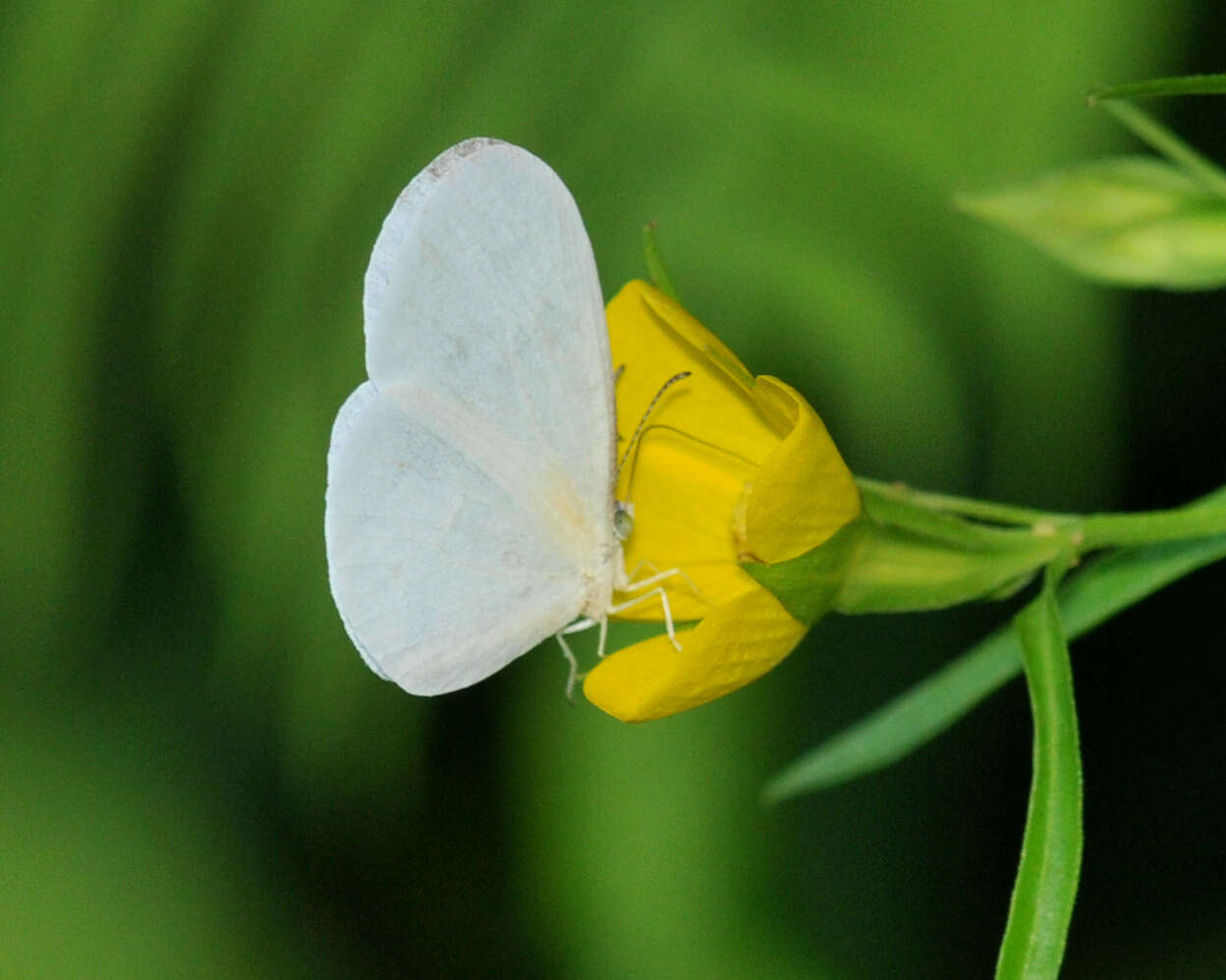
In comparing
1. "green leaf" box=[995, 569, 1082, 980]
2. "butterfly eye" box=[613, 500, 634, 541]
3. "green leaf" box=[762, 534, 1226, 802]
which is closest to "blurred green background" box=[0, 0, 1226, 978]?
"green leaf" box=[762, 534, 1226, 802]

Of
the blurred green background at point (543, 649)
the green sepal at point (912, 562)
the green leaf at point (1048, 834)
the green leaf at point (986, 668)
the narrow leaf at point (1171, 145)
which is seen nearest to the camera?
the green leaf at point (1048, 834)

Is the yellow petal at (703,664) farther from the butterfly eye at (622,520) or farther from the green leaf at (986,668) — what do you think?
the green leaf at (986,668)

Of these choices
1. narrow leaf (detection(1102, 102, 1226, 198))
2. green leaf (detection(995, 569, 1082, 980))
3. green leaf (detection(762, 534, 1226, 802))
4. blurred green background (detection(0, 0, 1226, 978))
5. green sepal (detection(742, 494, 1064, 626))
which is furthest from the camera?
blurred green background (detection(0, 0, 1226, 978))

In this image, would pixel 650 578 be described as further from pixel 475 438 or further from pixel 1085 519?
pixel 1085 519

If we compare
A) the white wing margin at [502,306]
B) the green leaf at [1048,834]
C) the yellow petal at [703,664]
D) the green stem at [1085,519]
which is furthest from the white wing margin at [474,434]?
the green leaf at [1048,834]

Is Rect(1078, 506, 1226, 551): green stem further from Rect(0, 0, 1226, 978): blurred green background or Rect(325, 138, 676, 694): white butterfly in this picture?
Rect(0, 0, 1226, 978): blurred green background

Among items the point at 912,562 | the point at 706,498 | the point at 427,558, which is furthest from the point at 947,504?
the point at 427,558

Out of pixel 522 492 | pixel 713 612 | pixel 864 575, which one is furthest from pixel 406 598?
pixel 864 575
